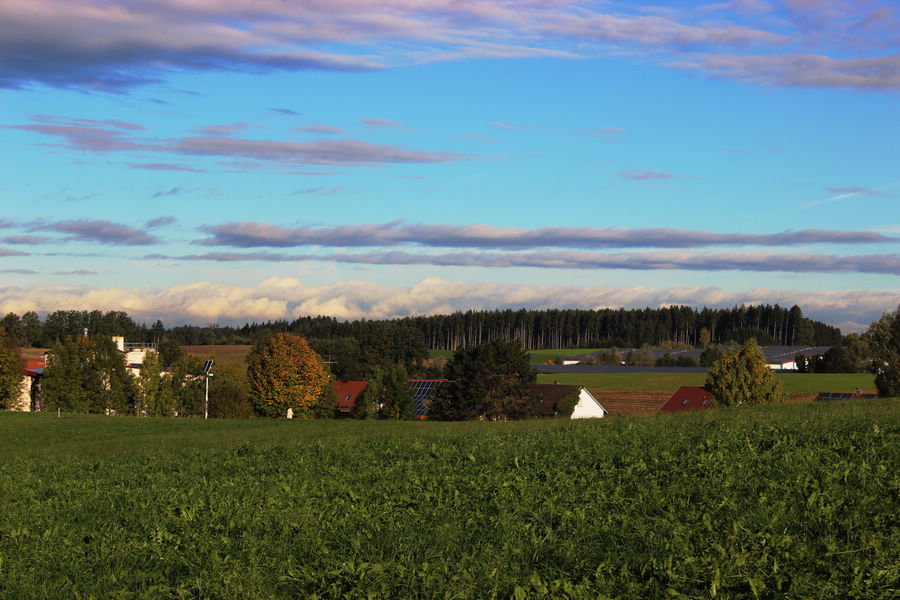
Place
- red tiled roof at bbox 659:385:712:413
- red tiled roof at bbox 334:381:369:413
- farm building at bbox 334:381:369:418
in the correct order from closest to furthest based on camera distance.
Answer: red tiled roof at bbox 659:385:712:413, farm building at bbox 334:381:369:418, red tiled roof at bbox 334:381:369:413

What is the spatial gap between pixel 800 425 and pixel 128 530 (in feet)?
45.9

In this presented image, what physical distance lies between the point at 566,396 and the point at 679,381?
46.3 meters

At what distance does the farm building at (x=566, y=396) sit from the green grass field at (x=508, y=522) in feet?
231

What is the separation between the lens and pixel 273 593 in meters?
9.91

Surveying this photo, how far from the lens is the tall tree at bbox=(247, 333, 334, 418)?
89.4 metres

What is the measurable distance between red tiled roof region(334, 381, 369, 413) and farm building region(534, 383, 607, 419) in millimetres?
29578

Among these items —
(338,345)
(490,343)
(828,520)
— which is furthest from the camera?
(338,345)

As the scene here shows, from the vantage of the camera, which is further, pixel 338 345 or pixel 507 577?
pixel 338 345

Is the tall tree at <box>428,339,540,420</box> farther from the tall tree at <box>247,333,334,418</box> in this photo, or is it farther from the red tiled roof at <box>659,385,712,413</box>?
the red tiled roof at <box>659,385,712,413</box>


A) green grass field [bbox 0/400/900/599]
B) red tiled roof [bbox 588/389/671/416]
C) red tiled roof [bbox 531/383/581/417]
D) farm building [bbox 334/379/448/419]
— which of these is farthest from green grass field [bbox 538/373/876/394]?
green grass field [bbox 0/400/900/599]

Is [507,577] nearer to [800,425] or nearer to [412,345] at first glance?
[800,425]

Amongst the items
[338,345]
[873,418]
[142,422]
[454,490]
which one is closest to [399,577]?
[454,490]

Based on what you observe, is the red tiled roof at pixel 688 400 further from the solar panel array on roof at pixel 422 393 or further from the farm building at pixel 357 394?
the farm building at pixel 357 394

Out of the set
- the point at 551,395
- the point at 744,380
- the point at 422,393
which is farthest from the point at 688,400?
the point at 422,393
